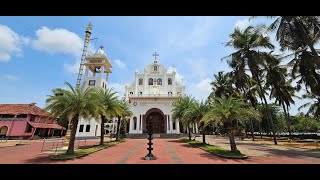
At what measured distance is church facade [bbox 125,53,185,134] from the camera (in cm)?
4544

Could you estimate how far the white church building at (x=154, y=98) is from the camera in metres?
45.4

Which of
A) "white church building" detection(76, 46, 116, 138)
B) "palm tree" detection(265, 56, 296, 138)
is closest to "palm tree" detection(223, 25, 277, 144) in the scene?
"palm tree" detection(265, 56, 296, 138)

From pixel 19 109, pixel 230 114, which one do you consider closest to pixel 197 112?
pixel 230 114

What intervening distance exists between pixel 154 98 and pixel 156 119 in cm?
572

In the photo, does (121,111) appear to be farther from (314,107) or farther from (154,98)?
(314,107)

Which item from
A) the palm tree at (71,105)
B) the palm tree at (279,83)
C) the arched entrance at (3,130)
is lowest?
the arched entrance at (3,130)

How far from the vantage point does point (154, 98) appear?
46.4 meters

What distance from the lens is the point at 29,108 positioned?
132ft

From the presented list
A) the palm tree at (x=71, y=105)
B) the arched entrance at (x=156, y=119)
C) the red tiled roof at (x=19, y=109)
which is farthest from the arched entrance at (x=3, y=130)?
the palm tree at (x=71, y=105)

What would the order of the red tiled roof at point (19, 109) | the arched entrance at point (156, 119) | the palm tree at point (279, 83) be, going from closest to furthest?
the palm tree at point (279, 83), the red tiled roof at point (19, 109), the arched entrance at point (156, 119)

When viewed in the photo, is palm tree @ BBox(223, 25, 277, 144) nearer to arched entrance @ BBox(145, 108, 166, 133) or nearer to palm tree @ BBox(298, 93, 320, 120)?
palm tree @ BBox(298, 93, 320, 120)

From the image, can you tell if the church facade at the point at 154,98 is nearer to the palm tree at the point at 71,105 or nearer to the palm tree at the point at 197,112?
the palm tree at the point at 197,112
